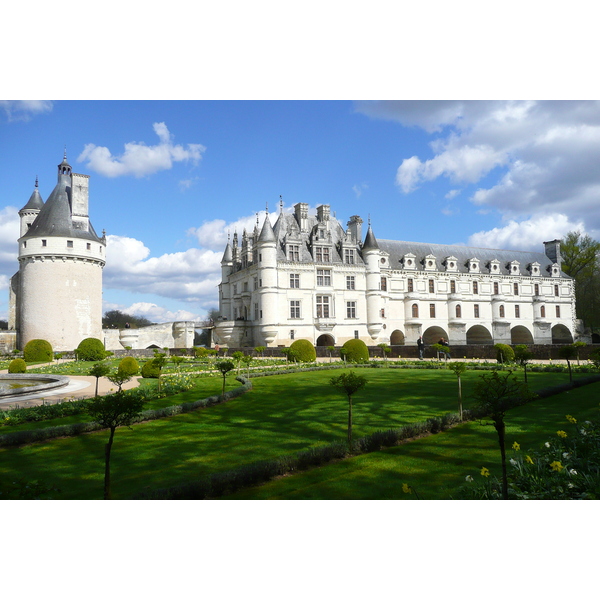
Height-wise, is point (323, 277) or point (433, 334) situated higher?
point (323, 277)

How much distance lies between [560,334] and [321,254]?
95.4 ft

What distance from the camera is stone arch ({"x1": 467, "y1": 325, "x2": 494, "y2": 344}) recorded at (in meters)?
45.1

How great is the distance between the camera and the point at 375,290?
1484 inches

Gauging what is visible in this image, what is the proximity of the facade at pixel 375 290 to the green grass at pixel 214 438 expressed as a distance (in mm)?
21955

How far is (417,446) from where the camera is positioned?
714 cm

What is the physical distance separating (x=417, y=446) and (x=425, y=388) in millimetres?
6523

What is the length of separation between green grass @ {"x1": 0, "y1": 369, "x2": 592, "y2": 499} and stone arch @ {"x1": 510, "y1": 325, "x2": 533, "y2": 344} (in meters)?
37.2

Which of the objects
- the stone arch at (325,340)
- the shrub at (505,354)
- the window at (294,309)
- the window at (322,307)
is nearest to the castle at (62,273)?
the window at (294,309)

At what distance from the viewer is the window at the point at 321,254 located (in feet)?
119

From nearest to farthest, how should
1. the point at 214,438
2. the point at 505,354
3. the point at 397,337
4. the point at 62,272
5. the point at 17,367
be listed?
the point at 214,438 → the point at 17,367 → the point at 505,354 → the point at 62,272 → the point at 397,337

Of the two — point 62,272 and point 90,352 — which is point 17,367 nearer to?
point 90,352

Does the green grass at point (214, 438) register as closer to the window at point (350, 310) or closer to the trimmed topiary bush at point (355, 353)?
the trimmed topiary bush at point (355, 353)

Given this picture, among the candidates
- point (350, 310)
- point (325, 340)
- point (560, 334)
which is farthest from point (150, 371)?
point (560, 334)

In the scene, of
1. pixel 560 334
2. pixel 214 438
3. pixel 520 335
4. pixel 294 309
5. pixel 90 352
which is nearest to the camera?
pixel 214 438
